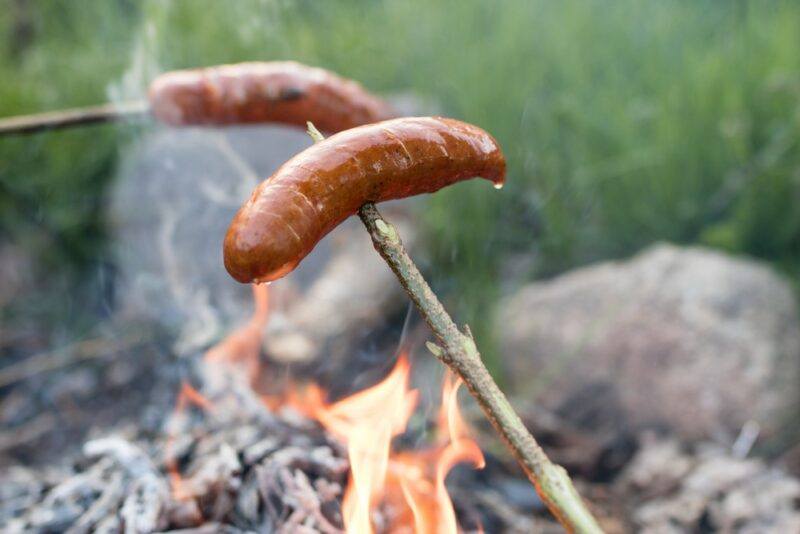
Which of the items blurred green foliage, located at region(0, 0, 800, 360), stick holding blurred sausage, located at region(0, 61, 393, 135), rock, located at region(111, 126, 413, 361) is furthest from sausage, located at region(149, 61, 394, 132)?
blurred green foliage, located at region(0, 0, 800, 360)

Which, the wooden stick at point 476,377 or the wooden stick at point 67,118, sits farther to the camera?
the wooden stick at point 67,118

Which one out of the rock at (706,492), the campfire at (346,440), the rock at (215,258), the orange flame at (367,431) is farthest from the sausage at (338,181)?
the rock at (215,258)

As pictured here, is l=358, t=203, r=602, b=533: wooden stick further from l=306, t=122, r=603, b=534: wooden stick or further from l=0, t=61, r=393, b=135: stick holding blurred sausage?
l=0, t=61, r=393, b=135: stick holding blurred sausage

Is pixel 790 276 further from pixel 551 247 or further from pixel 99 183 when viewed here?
pixel 99 183

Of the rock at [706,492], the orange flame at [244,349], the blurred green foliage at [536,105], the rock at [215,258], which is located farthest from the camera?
the blurred green foliage at [536,105]

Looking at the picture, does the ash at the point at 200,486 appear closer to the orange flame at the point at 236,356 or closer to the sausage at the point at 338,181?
the orange flame at the point at 236,356

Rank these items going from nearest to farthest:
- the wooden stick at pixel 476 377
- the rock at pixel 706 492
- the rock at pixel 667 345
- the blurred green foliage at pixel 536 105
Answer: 1. the wooden stick at pixel 476 377
2. the rock at pixel 706 492
3. the rock at pixel 667 345
4. the blurred green foliage at pixel 536 105

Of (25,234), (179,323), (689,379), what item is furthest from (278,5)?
(689,379)
